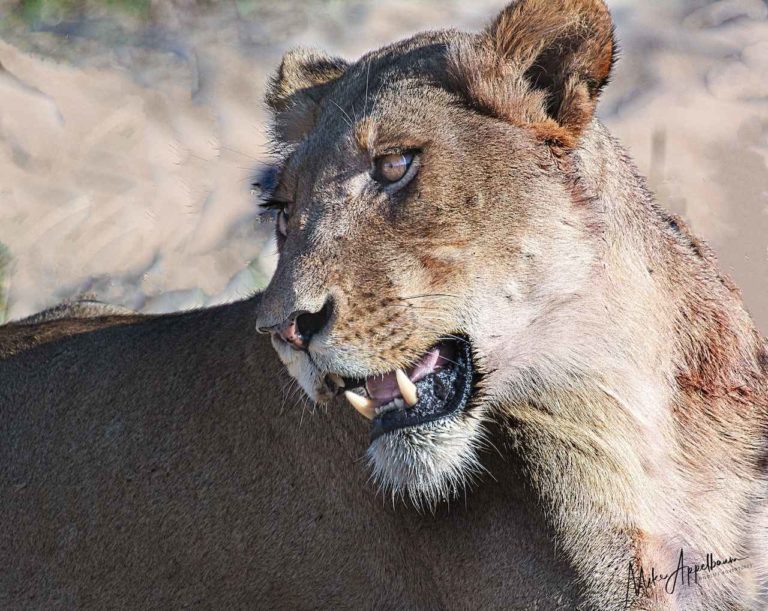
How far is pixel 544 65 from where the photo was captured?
3.74m

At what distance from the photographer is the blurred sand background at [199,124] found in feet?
26.1

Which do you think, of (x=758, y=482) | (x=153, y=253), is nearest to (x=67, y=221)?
(x=153, y=253)

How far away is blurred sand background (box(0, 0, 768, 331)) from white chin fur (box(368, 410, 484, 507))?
14.3 feet

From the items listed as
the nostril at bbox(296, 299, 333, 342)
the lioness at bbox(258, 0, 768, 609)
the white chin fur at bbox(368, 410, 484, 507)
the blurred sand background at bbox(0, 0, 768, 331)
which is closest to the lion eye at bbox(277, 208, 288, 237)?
the lioness at bbox(258, 0, 768, 609)

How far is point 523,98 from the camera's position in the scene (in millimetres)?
3676

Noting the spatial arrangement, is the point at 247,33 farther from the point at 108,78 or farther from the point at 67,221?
the point at 67,221

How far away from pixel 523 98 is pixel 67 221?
537cm

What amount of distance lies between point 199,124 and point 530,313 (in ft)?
18.5

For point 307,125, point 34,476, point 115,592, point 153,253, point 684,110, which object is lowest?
point 115,592

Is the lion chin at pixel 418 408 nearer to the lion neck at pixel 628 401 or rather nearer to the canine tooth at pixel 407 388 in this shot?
the canine tooth at pixel 407 388

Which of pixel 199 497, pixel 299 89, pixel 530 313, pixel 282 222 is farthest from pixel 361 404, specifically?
pixel 299 89

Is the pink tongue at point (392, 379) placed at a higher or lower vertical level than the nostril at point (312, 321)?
lower

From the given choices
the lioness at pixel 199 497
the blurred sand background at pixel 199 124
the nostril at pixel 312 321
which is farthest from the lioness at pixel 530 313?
the blurred sand background at pixel 199 124

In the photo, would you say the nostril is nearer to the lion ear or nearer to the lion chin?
the lion chin
